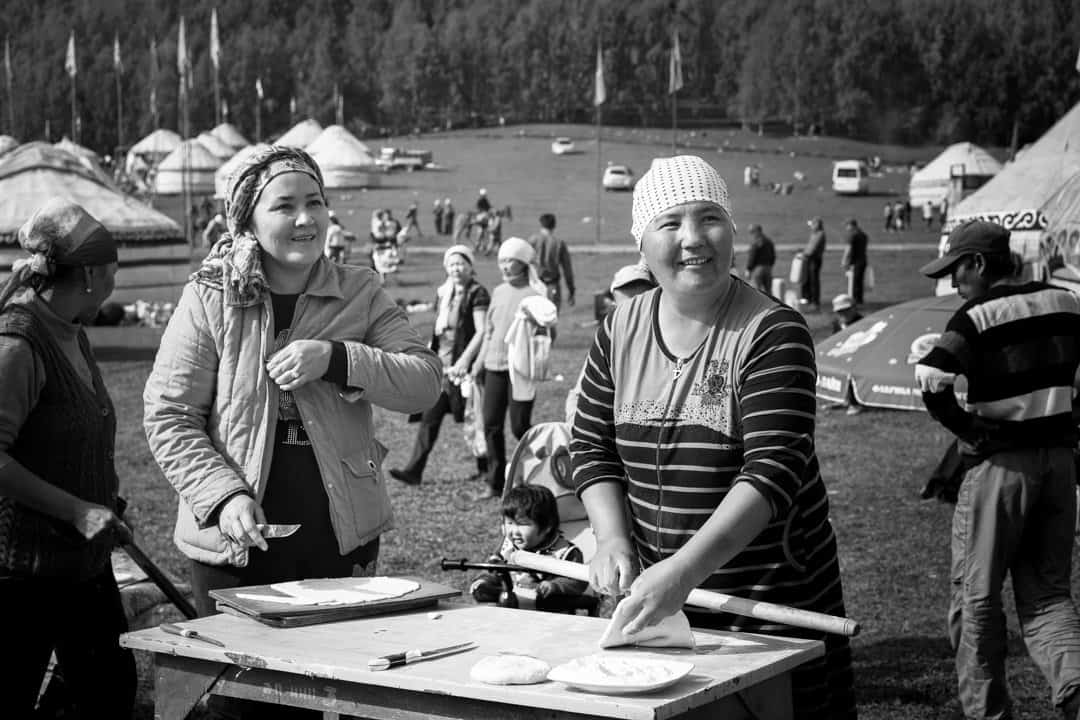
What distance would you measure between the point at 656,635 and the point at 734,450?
45 centimetres

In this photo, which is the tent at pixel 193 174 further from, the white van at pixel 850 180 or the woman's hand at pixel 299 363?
the woman's hand at pixel 299 363

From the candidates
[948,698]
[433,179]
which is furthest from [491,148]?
[948,698]

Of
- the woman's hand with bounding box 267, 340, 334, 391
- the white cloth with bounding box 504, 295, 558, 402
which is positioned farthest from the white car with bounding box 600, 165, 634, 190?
the woman's hand with bounding box 267, 340, 334, 391

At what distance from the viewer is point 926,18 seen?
204 ft

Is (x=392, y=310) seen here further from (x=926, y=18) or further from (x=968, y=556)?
(x=926, y=18)

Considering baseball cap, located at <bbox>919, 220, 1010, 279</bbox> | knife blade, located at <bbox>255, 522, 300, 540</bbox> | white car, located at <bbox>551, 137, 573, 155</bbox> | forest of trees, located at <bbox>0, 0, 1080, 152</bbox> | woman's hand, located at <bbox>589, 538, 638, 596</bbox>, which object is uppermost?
forest of trees, located at <bbox>0, 0, 1080, 152</bbox>

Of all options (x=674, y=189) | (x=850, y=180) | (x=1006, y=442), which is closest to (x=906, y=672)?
(x=1006, y=442)

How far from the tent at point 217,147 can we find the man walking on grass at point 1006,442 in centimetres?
6639

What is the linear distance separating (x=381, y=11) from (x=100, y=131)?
83.3 feet

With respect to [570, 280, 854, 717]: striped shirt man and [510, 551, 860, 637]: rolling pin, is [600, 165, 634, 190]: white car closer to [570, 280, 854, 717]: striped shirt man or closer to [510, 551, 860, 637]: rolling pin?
[570, 280, 854, 717]: striped shirt man

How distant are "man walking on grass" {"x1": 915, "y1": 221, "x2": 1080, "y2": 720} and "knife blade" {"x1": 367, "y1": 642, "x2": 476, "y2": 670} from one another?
279 centimetres

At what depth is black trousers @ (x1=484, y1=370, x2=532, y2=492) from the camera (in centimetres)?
1005

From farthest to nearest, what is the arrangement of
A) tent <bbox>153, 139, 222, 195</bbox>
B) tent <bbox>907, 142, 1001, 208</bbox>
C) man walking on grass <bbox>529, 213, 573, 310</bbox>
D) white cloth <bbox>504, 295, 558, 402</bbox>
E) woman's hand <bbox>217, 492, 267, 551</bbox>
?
tent <bbox>153, 139, 222, 195</bbox> → tent <bbox>907, 142, 1001, 208</bbox> → man walking on grass <bbox>529, 213, 573, 310</bbox> → white cloth <bbox>504, 295, 558, 402</bbox> → woman's hand <bbox>217, 492, 267, 551</bbox>

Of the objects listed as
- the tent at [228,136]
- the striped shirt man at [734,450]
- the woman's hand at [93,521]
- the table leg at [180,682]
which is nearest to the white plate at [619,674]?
the striped shirt man at [734,450]
